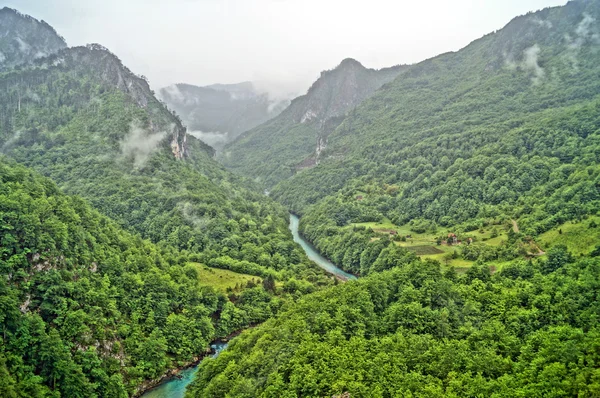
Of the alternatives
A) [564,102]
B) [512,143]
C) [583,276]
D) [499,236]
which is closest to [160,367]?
[583,276]

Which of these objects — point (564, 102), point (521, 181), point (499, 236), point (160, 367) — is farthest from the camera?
point (564, 102)

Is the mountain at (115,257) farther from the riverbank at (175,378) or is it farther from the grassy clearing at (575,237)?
the grassy clearing at (575,237)

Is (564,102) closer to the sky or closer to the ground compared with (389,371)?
closer to the sky

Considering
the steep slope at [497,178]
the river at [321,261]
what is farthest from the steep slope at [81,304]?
the steep slope at [497,178]

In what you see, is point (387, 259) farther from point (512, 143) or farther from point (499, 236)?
point (512, 143)

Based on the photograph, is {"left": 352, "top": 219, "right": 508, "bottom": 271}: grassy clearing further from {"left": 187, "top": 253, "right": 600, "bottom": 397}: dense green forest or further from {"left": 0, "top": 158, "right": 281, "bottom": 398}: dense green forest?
{"left": 0, "top": 158, "right": 281, "bottom": 398}: dense green forest

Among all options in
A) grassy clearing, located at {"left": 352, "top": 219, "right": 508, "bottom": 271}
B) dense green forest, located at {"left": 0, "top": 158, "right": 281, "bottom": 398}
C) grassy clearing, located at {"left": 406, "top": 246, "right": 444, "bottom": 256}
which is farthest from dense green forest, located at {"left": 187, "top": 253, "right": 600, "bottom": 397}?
grassy clearing, located at {"left": 406, "top": 246, "right": 444, "bottom": 256}

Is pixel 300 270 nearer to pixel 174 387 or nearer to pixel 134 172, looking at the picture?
pixel 174 387
